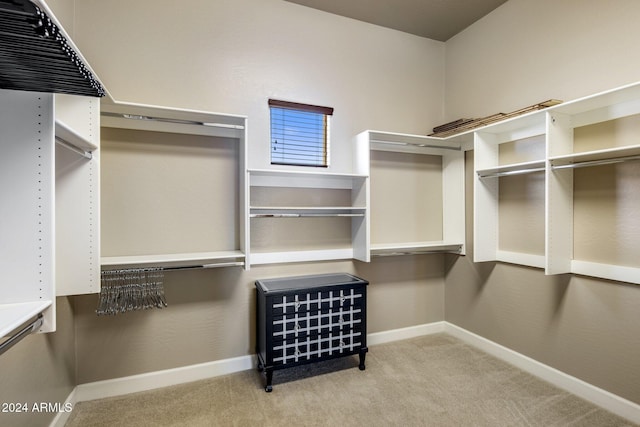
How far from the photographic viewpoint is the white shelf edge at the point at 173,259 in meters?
2.07

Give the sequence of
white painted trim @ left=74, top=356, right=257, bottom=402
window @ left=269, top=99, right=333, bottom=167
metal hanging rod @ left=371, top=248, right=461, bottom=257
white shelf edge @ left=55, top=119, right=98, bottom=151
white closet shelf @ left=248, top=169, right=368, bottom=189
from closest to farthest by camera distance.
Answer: white shelf edge @ left=55, top=119, right=98, bottom=151
white painted trim @ left=74, top=356, right=257, bottom=402
white closet shelf @ left=248, top=169, right=368, bottom=189
window @ left=269, top=99, right=333, bottom=167
metal hanging rod @ left=371, top=248, right=461, bottom=257

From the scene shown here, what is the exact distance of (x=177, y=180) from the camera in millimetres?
2445

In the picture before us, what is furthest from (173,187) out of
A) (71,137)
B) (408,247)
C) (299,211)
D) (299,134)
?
(408,247)

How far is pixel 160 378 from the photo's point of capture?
2.38 metres

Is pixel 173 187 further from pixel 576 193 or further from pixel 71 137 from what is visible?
pixel 576 193

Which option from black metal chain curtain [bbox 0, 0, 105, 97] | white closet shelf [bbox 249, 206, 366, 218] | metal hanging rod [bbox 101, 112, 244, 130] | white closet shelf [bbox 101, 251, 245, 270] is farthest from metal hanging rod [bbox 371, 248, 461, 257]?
black metal chain curtain [bbox 0, 0, 105, 97]

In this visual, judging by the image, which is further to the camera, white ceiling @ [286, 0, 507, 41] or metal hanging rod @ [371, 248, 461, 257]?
metal hanging rod @ [371, 248, 461, 257]

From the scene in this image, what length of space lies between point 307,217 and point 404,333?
1.59 metres

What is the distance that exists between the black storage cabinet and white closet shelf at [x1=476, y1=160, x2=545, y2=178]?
57.0 inches

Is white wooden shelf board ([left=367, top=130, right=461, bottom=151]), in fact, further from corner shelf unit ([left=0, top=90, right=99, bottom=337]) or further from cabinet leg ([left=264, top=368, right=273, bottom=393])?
corner shelf unit ([left=0, top=90, right=99, bottom=337])

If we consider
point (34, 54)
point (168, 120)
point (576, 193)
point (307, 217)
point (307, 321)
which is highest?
point (168, 120)

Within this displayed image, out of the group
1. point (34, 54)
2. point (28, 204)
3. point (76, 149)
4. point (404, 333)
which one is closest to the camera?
point (34, 54)

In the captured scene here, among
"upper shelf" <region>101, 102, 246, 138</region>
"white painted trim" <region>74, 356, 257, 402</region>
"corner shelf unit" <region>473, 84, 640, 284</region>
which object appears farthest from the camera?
"white painted trim" <region>74, 356, 257, 402</region>

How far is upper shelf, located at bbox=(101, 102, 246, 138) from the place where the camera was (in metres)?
2.10
